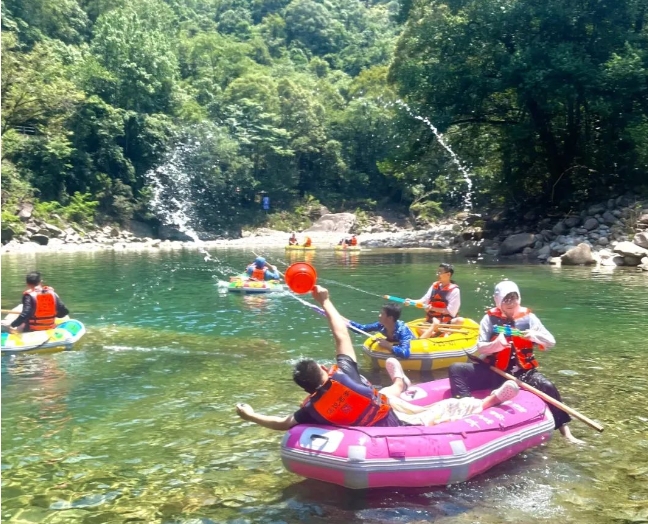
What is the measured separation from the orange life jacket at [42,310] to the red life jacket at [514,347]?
20.7 feet

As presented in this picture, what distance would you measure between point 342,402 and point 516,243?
22113mm

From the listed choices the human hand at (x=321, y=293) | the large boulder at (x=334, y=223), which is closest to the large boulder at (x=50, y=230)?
the large boulder at (x=334, y=223)

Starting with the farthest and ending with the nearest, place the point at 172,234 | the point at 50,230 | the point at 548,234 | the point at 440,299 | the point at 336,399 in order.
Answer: the point at 172,234 → the point at 50,230 → the point at 548,234 → the point at 440,299 → the point at 336,399

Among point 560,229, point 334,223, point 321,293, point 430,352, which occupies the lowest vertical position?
point 430,352

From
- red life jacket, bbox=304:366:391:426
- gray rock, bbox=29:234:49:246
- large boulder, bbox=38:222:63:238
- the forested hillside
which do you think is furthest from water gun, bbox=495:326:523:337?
large boulder, bbox=38:222:63:238

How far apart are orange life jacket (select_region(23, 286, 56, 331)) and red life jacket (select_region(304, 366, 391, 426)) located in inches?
230

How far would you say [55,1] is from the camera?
49.5 meters

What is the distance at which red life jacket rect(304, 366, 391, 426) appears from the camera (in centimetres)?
483

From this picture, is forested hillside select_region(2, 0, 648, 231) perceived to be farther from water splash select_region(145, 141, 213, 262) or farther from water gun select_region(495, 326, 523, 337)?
water gun select_region(495, 326, 523, 337)

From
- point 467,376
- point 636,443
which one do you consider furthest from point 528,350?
point 636,443

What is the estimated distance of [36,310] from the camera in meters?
9.28

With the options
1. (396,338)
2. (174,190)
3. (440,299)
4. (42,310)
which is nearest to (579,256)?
(440,299)

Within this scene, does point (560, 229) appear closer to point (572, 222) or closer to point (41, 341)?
point (572, 222)

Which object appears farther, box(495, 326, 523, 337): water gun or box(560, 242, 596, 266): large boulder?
box(560, 242, 596, 266): large boulder
